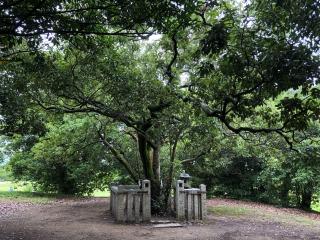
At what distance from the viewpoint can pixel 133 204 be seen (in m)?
12.8

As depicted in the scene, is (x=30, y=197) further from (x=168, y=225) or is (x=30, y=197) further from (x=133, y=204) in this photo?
(x=168, y=225)

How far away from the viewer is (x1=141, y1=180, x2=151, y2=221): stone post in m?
12.7

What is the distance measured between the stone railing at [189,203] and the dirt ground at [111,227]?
45 cm

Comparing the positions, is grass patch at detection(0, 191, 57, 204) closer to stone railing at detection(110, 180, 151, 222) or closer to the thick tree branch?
the thick tree branch

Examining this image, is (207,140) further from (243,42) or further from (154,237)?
(243,42)

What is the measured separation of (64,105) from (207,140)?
17.4ft

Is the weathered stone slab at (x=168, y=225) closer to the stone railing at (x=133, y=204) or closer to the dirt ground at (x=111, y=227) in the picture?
the dirt ground at (x=111, y=227)

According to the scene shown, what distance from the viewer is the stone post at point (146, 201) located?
41.8 feet

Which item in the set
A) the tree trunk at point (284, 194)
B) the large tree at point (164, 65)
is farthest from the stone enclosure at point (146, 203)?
the tree trunk at point (284, 194)

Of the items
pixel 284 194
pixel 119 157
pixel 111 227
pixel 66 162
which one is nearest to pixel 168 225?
pixel 111 227

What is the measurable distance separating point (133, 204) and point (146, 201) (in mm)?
441

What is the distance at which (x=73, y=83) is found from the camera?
426 inches

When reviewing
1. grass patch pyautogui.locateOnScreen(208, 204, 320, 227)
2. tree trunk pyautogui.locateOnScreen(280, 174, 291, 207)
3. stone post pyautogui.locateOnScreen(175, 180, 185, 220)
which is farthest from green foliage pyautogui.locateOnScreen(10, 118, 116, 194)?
tree trunk pyautogui.locateOnScreen(280, 174, 291, 207)

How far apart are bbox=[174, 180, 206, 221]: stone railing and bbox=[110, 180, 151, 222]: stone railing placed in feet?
3.42
